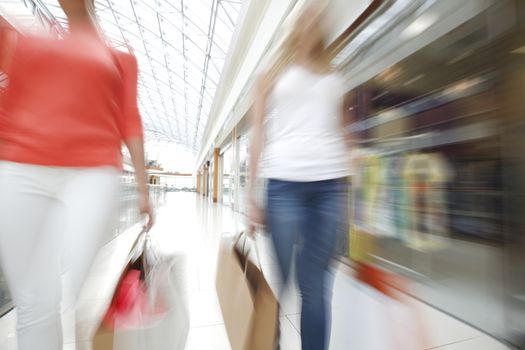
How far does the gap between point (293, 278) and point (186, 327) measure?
1.26ft

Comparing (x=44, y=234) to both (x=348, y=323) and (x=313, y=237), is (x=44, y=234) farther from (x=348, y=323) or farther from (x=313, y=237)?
(x=348, y=323)

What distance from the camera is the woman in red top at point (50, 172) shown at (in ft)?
1.99

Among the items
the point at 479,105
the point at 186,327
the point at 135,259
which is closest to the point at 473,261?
the point at 479,105

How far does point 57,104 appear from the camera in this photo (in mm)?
622

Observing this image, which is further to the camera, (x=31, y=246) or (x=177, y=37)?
(x=177, y=37)

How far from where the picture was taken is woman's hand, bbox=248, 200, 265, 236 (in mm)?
875

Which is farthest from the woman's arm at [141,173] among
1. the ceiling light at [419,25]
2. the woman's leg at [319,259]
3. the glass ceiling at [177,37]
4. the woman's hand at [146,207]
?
the glass ceiling at [177,37]

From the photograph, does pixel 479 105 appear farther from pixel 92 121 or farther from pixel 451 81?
pixel 92 121

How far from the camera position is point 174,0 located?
24.4 ft

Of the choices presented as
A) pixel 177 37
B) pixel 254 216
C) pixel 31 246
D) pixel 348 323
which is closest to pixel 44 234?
pixel 31 246

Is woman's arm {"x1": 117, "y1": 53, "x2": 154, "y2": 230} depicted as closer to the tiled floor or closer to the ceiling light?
the tiled floor

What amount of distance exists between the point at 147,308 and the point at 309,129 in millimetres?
713

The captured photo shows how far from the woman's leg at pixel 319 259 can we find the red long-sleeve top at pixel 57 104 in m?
0.63

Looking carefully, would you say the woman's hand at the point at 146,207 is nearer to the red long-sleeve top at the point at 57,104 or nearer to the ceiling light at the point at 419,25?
the red long-sleeve top at the point at 57,104
